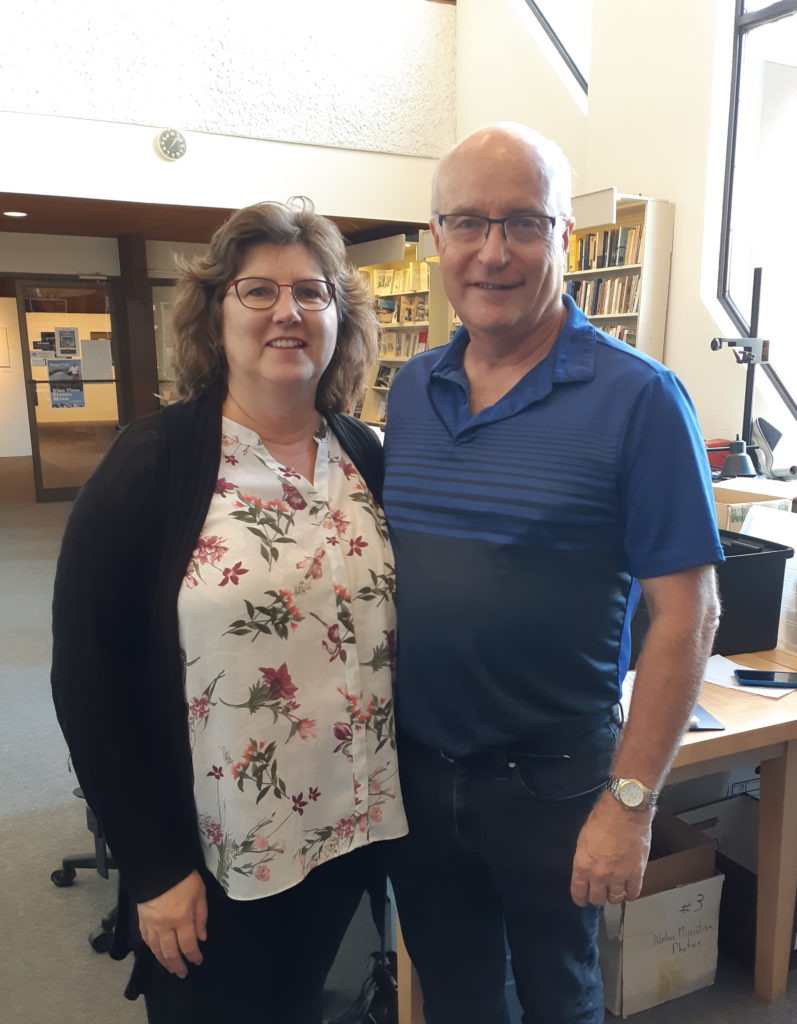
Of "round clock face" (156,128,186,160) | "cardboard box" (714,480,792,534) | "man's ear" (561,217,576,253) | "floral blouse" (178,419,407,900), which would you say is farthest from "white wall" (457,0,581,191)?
"floral blouse" (178,419,407,900)

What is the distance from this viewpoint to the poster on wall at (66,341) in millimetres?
9148

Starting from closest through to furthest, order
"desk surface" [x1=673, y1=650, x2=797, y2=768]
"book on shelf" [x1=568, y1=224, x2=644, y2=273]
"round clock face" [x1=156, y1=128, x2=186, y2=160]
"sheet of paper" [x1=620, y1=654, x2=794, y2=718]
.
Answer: "desk surface" [x1=673, y1=650, x2=797, y2=768], "sheet of paper" [x1=620, y1=654, x2=794, y2=718], "book on shelf" [x1=568, y1=224, x2=644, y2=273], "round clock face" [x1=156, y1=128, x2=186, y2=160]

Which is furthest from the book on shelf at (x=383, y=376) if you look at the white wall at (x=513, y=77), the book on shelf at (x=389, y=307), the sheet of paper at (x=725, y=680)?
the sheet of paper at (x=725, y=680)

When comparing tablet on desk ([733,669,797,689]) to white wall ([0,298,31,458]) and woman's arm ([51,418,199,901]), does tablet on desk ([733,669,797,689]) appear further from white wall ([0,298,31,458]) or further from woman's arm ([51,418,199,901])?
white wall ([0,298,31,458])

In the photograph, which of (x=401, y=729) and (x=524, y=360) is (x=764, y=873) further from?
(x=524, y=360)

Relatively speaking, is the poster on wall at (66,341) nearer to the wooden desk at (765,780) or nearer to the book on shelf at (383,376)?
the book on shelf at (383,376)

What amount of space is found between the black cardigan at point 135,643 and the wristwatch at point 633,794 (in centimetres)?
63

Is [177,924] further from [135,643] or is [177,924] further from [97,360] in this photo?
[97,360]

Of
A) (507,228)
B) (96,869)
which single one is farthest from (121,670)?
(96,869)

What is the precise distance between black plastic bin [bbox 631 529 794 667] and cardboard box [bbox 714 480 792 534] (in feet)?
0.73

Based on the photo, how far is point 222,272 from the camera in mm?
1267

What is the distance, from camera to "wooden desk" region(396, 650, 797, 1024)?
1.68 metres

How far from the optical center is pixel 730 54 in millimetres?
4949

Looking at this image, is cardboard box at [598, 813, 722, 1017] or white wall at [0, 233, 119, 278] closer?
cardboard box at [598, 813, 722, 1017]
